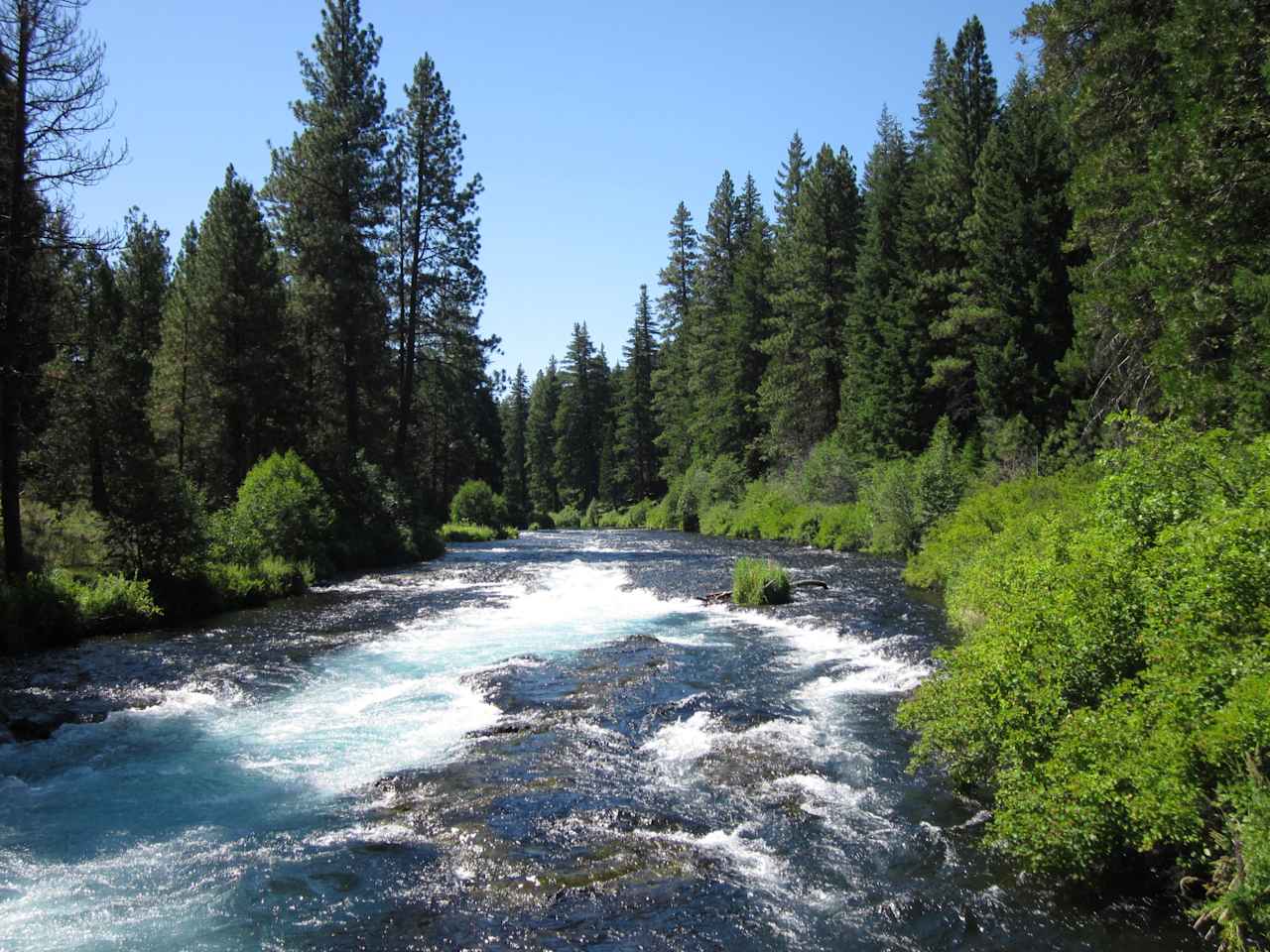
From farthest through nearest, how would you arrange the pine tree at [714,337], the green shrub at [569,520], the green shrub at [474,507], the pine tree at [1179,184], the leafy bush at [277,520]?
the green shrub at [569,520] < the pine tree at [714,337] < the green shrub at [474,507] < the leafy bush at [277,520] < the pine tree at [1179,184]

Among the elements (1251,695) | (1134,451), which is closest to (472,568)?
(1134,451)

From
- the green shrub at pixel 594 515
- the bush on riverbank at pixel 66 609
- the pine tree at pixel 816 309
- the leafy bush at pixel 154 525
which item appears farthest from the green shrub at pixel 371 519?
the green shrub at pixel 594 515

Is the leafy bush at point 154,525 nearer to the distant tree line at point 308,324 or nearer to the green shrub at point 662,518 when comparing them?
the distant tree line at point 308,324

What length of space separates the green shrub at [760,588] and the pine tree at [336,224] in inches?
699

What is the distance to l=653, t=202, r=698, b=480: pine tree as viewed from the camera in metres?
65.8

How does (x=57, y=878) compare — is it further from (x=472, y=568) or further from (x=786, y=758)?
(x=472, y=568)

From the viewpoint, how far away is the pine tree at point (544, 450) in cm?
9062

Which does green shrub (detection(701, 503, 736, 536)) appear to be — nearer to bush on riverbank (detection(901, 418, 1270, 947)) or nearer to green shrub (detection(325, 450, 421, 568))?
green shrub (detection(325, 450, 421, 568))

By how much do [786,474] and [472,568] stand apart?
21327mm

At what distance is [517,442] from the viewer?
9975cm

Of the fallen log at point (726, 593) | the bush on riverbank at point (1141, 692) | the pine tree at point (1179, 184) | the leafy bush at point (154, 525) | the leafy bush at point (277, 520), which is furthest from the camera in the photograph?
the leafy bush at point (277, 520)

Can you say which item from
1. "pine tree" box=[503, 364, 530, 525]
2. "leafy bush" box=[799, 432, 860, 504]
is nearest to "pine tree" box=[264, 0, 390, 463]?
"leafy bush" box=[799, 432, 860, 504]

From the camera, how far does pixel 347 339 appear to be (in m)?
30.9

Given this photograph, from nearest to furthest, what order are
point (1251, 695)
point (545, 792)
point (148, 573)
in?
point (1251, 695), point (545, 792), point (148, 573)
